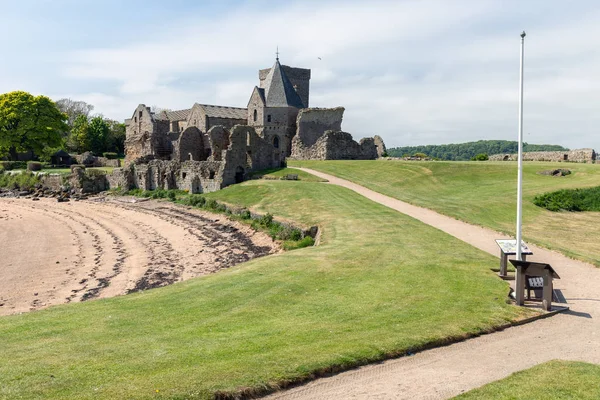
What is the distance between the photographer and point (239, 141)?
43.2m

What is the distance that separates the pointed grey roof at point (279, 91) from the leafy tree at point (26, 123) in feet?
109

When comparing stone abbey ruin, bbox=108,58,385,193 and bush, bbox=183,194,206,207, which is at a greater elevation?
stone abbey ruin, bbox=108,58,385,193

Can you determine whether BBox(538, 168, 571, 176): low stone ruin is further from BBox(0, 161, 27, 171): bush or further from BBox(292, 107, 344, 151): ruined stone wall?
BBox(0, 161, 27, 171): bush

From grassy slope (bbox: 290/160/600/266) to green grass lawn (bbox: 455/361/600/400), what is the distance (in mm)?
10287

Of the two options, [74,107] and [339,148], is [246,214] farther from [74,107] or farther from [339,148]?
[74,107]

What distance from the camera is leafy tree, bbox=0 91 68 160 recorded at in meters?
69.6

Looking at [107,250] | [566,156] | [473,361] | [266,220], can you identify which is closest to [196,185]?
[266,220]

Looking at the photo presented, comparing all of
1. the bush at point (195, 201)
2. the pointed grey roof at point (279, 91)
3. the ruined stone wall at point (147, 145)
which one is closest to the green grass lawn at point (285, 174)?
the bush at point (195, 201)

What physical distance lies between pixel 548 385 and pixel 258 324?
18.4 ft

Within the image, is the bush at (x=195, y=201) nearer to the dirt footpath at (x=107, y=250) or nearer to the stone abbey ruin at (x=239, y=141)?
the dirt footpath at (x=107, y=250)

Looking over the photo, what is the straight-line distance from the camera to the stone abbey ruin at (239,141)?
44.2 meters

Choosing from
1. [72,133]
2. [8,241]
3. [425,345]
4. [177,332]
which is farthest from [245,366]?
[72,133]

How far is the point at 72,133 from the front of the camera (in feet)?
284

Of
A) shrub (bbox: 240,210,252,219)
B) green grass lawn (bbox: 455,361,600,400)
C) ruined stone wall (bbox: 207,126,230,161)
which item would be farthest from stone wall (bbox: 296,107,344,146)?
green grass lawn (bbox: 455,361,600,400)
